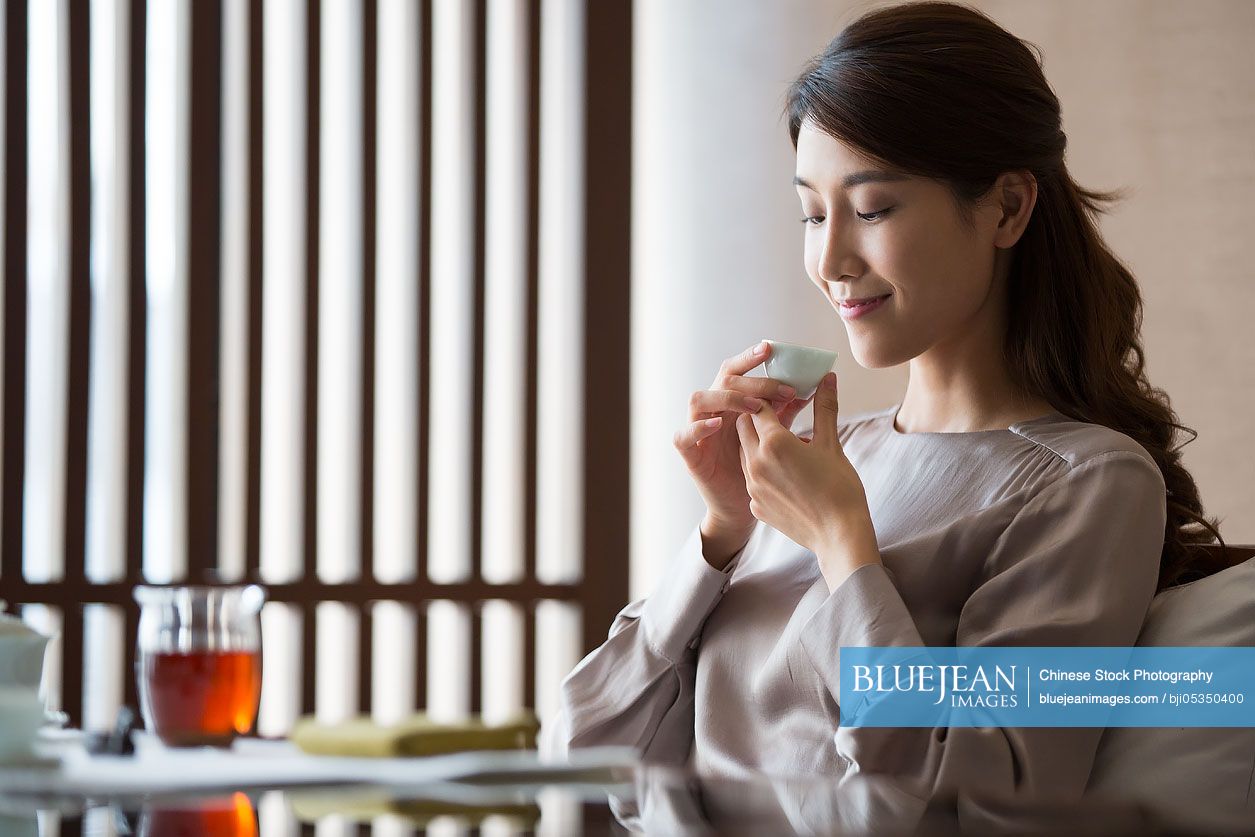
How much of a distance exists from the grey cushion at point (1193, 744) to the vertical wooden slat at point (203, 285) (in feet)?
6.92

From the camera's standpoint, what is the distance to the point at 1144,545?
1.27 metres

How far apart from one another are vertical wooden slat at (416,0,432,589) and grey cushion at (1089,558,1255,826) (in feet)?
6.33

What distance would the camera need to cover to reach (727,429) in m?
1.55

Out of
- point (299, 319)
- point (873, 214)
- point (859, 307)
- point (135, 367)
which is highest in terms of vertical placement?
point (873, 214)

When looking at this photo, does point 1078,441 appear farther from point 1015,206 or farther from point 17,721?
point 17,721

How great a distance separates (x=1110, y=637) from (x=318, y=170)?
85.7 inches

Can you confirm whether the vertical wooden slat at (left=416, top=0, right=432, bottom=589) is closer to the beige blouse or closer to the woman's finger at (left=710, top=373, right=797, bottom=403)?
the beige blouse

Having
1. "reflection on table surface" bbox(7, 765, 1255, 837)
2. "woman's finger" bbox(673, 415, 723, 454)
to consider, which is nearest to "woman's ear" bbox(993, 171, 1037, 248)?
"woman's finger" bbox(673, 415, 723, 454)

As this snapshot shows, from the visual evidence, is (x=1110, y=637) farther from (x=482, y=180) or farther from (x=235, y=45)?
(x=235, y=45)

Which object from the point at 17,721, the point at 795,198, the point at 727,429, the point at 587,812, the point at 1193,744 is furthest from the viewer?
the point at 795,198

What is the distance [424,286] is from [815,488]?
1754 millimetres

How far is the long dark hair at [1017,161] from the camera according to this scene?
1402mm

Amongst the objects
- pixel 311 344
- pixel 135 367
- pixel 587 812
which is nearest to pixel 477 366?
pixel 311 344

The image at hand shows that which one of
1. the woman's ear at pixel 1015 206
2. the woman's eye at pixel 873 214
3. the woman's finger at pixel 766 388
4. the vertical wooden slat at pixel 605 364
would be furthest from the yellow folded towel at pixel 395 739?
the vertical wooden slat at pixel 605 364
